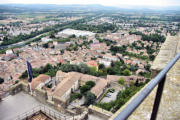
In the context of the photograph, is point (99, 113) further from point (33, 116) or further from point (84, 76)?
point (84, 76)

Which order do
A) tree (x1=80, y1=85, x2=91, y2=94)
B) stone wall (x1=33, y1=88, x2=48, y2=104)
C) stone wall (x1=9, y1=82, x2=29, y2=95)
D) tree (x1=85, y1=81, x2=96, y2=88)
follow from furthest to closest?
1. tree (x1=85, y1=81, x2=96, y2=88)
2. tree (x1=80, y1=85, x2=91, y2=94)
3. stone wall (x1=9, y1=82, x2=29, y2=95)
4. stone wall (x1=33, y1=88, x2=48, y2=104)

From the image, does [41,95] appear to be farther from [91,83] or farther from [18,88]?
[91,83]

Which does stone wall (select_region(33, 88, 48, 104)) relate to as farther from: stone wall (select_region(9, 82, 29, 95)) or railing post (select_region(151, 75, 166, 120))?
railing post (select_region(151, 75, 166, 120))

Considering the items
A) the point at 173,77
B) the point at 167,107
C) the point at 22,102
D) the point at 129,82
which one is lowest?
the point at 129,82

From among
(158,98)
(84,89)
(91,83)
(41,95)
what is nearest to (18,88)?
(41,95)

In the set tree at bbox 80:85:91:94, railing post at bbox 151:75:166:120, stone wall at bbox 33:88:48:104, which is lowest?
tree at bbox 80:85:91:94

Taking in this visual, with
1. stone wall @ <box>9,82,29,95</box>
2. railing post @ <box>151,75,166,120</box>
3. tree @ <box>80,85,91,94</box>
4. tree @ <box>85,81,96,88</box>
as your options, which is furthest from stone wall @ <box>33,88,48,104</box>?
tree @ <box>85,81,96,88</box>

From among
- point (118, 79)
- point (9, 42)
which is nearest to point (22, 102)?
point (118, 79)

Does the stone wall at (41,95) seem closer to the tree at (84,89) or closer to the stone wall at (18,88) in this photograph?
the stone wall at (18,88)

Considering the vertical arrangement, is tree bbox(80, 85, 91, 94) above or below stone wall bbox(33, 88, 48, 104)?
below

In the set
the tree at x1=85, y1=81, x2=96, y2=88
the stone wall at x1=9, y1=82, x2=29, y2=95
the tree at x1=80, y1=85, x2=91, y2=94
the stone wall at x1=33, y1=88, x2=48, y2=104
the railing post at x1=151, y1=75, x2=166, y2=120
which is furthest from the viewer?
the tree at x1=85, y1=81, x2=96, y2=88

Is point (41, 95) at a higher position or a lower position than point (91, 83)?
higher
